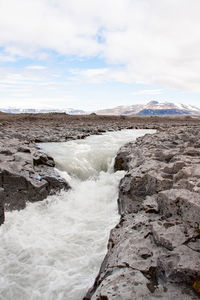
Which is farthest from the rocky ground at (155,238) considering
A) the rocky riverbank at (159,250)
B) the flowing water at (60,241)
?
the flowing water at (60,241)

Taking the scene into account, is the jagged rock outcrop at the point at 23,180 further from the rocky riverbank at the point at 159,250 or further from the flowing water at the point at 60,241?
the rocky riverbank at the point at 159,250

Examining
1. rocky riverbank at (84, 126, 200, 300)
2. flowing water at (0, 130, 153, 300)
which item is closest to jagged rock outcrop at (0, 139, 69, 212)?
flowing water at (0, 130, 153, 300)

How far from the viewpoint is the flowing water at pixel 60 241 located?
4.62 meters

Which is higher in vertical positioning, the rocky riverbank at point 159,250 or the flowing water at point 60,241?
the rocky riverbank at point 159,250

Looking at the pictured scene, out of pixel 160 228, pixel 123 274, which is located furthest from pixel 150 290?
pixel 160 228

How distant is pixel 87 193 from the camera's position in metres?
9.66

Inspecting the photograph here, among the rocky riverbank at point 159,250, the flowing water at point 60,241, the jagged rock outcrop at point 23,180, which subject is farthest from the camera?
the jagged rock outcrop at point 23,180

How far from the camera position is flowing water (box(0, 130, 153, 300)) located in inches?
182

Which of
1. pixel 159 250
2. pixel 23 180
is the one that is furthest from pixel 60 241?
pixel 159 250

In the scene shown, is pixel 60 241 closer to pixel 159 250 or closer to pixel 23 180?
pixel 23 180

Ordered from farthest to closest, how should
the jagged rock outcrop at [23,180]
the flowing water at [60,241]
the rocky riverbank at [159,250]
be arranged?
the jagged rock outcrop at [23,180], the flowing water at [60,241], the rocky riverbank at [159,250]

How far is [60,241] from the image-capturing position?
6188 mm

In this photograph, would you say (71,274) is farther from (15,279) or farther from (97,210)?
(97,210)

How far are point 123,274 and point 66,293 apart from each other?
1620 millimetres
